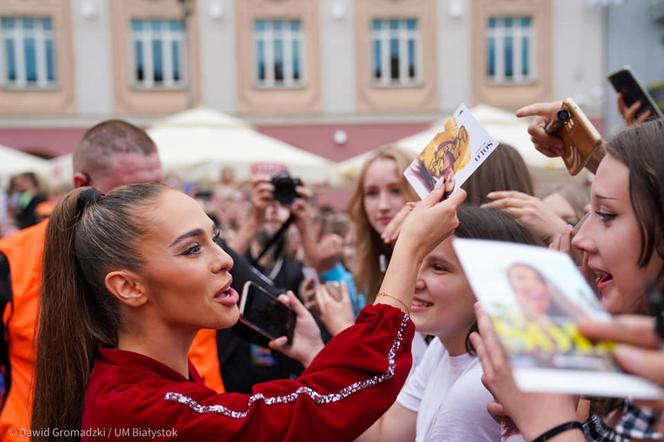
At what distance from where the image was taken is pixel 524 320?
1003mm

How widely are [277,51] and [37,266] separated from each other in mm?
16872

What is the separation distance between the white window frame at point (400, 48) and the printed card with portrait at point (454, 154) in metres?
17.3

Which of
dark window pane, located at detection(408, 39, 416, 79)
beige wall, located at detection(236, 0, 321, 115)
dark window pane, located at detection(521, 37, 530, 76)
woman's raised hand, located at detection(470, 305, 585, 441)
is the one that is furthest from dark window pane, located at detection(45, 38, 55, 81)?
woman's raised hand, located at detection(470, 305, 585, 441)

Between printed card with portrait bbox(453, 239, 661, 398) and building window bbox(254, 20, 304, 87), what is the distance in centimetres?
1812

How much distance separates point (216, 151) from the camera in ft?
29.6

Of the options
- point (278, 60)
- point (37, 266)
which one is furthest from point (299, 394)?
point (278, 60)

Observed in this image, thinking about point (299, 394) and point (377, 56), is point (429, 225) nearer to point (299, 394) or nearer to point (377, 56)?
point (299, 394)

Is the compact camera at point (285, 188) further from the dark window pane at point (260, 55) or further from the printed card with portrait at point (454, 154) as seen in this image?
the dark window pane at point (260, 55)

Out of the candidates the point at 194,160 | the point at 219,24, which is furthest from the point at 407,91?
the point at 194,160

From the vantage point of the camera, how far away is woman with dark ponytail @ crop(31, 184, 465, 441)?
1.58 m

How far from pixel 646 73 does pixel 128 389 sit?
20.2 metres

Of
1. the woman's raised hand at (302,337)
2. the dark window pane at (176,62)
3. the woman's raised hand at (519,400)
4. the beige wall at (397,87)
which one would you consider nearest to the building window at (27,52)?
the dark window pane at (176,62)

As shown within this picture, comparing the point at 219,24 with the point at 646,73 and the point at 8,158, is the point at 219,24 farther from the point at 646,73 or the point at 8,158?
the point at 646,73

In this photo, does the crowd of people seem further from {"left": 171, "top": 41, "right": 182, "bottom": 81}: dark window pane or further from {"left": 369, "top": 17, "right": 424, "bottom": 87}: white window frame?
{"left": 171, "top": 41, "right": 182, "bottom": 81}: dark window pane
